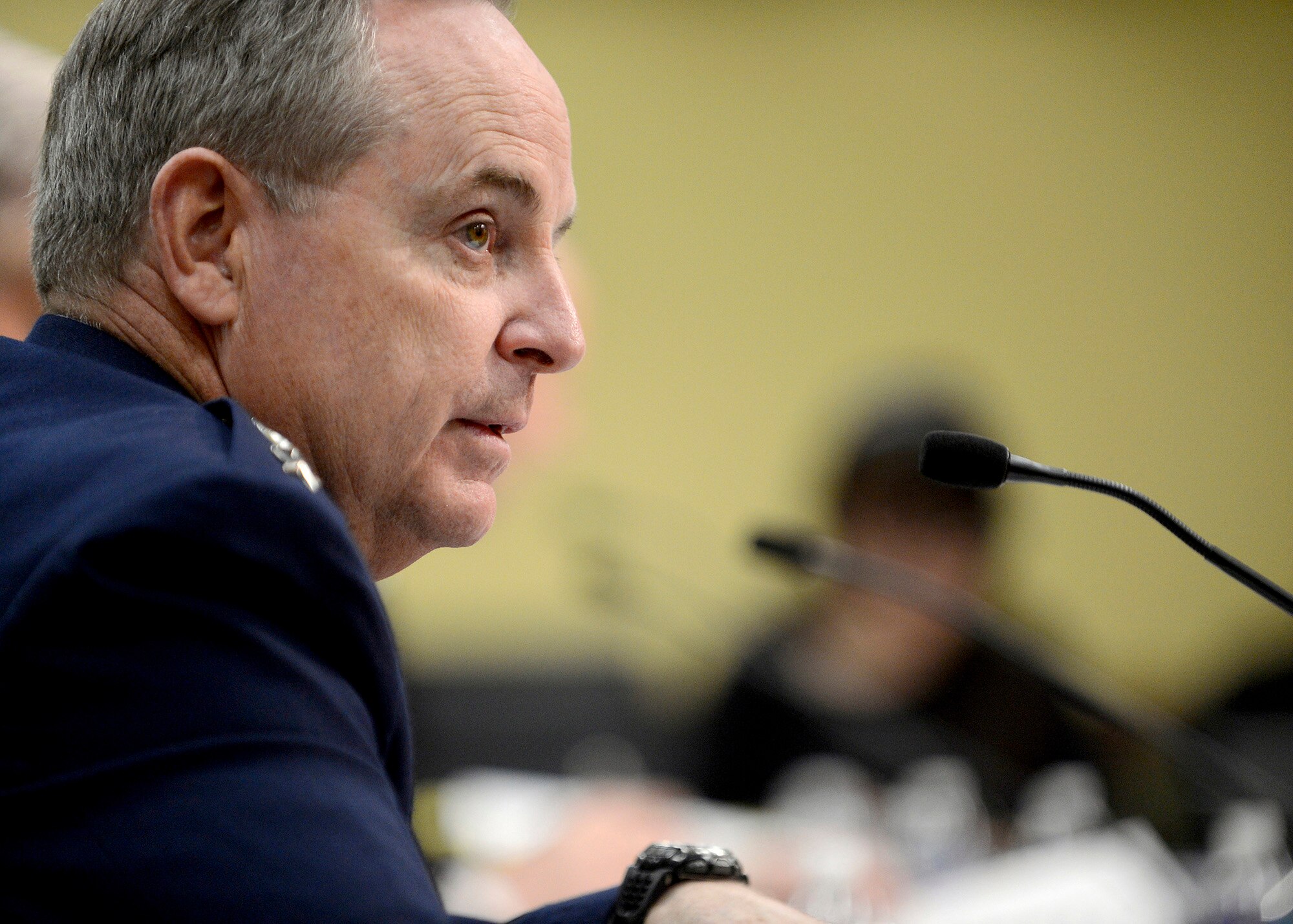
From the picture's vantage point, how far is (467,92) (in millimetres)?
1097

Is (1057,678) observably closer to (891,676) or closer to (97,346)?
(891,676)

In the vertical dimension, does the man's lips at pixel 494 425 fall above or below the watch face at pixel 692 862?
above

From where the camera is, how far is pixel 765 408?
451cm

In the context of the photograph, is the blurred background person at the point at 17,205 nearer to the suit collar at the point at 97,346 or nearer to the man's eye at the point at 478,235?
the suit collar at the point at 97,346

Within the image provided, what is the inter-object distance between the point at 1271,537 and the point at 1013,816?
289 cm

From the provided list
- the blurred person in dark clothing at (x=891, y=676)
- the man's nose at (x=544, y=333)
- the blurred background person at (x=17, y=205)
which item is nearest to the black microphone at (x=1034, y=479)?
the man's nose at (x=544, y=333)

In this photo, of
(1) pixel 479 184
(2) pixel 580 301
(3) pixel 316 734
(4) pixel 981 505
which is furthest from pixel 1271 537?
(3) pixel 316 734

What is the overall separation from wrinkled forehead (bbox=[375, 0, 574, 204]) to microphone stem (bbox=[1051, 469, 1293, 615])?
508 millimetres

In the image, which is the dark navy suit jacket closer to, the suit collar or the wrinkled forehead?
the suit collar

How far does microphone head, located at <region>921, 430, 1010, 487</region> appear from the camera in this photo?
1.08m

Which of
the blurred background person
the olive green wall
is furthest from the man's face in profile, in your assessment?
the olive green wall

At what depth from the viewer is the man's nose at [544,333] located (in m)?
1.12

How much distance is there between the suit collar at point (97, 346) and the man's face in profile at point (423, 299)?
0.19 ft

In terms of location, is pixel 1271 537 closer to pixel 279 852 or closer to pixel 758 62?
pixel 758 62
